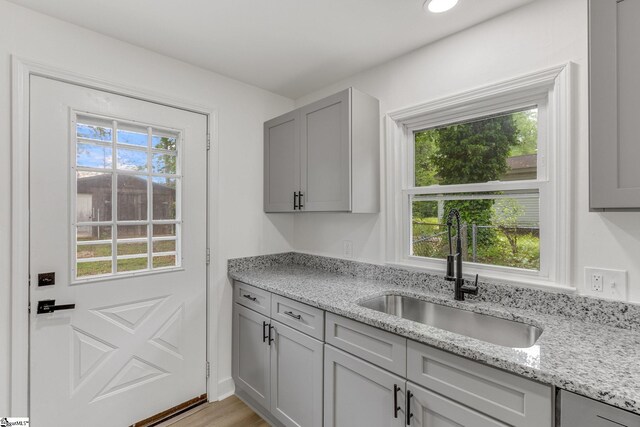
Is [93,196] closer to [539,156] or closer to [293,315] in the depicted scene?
[293,315]

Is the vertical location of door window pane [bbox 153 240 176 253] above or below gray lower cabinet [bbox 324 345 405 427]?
above

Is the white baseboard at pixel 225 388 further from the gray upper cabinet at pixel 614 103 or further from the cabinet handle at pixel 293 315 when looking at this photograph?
the gray upper cabinet at pixel 614 103

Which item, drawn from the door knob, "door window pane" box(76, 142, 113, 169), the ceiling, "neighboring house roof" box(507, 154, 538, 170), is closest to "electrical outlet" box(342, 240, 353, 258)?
"neighboring house roof" box(507, 154, 538, 170)

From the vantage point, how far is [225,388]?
2.36 metres

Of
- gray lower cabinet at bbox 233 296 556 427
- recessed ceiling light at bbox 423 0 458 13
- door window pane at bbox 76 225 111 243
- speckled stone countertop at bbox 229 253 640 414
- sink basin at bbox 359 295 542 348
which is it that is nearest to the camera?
speckled stone countertop at bbox 229 253 640 414

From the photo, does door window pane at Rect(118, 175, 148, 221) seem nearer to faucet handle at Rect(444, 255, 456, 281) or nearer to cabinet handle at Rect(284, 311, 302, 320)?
cabinet handle at Rect(284, 311, 302, 320)

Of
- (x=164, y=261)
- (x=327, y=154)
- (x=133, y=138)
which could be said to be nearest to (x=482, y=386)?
(x=327, y=154)

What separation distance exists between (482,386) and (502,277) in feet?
2.51

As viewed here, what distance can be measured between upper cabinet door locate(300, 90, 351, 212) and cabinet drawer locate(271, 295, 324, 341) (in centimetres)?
66

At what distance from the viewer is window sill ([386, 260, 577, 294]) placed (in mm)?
1475

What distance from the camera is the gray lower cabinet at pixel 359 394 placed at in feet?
4.40

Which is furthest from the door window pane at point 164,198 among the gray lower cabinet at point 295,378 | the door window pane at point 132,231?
the gray lower cabinet at point 295,378

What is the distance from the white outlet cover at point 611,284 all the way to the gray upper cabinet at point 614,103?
40 cm

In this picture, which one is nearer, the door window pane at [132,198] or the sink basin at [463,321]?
the sink basin at [463,321]
